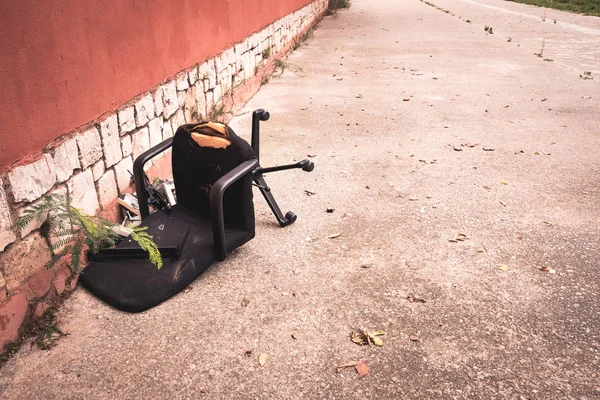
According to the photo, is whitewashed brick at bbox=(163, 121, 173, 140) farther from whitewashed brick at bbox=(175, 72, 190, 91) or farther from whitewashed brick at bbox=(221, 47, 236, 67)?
whitewashed brick at bbox=(221, 47, 236, 67)

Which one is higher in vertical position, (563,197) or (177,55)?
(177,55)

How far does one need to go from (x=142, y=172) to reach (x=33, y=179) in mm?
740

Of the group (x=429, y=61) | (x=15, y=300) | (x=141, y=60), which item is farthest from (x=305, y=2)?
(x=15, y=300)

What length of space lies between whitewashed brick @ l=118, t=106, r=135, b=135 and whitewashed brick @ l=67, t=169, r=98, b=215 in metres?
0.56

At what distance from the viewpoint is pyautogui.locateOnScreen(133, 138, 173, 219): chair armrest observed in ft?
10.1

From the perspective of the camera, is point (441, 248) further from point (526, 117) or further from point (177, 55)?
point (526, 117)

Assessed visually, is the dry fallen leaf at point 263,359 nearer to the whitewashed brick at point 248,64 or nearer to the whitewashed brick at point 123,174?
the whitewashed brick at point 123,174

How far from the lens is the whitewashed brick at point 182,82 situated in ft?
14.6

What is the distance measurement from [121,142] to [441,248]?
259 centimetres

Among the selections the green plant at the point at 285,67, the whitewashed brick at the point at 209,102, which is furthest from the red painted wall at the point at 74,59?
the green plant at the point at 285,67

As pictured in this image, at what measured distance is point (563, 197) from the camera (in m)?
4.13

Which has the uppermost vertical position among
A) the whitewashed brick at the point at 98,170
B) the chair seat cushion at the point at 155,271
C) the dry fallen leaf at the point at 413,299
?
the whitewashed brick at the point at 98,170

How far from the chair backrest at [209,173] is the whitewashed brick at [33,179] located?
34.3 inches

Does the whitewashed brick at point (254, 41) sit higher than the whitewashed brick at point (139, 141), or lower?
higher
